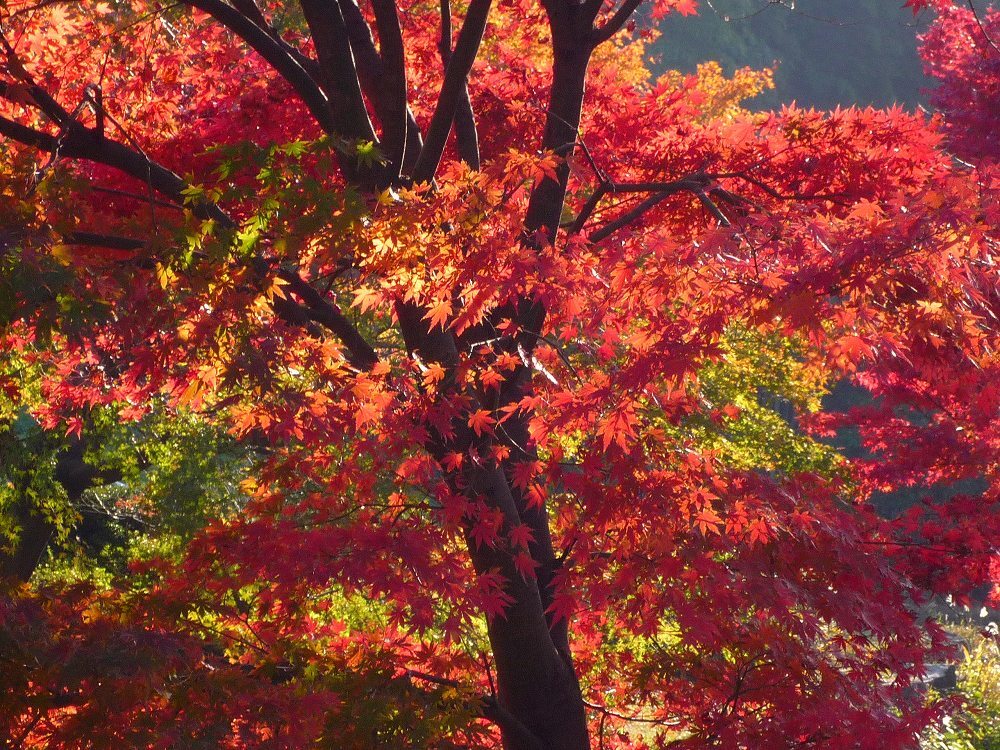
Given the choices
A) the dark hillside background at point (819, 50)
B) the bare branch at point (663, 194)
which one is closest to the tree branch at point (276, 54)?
the bare branch at point (663, 194)

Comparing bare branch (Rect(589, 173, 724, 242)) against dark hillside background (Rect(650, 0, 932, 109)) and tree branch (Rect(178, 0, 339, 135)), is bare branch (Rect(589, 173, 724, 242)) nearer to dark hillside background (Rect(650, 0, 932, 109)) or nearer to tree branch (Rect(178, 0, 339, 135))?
tree branch (Rect(178, 0, 339, 135))

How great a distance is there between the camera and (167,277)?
2.99 meters

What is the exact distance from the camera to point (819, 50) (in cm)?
4356

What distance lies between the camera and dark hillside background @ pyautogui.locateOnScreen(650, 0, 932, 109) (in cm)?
4188

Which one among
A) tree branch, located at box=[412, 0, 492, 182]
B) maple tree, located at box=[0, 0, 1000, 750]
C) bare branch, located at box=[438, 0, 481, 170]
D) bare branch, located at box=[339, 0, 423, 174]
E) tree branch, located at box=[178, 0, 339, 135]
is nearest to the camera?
maple tree, located at box=[0, 0, 1000, 750]

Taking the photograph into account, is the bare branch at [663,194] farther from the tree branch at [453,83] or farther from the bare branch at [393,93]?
the bare branch at [393,93]

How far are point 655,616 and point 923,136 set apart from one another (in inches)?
96.5

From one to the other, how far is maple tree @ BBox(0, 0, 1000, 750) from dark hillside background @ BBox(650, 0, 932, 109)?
40.2m

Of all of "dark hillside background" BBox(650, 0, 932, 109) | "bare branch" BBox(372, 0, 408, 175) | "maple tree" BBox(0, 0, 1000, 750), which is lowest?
"maple tree" BBox(0, 0, 1000, 750)

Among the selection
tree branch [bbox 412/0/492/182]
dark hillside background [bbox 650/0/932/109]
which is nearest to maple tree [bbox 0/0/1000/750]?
tree branch [bbox 412/0/492/182]

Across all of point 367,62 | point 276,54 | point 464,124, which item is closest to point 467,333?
point 464,124

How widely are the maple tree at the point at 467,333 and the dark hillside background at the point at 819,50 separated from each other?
40.2m

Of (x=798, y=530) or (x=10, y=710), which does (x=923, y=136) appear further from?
(x=10, y=710)

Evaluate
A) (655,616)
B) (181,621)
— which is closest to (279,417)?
(181,621)
